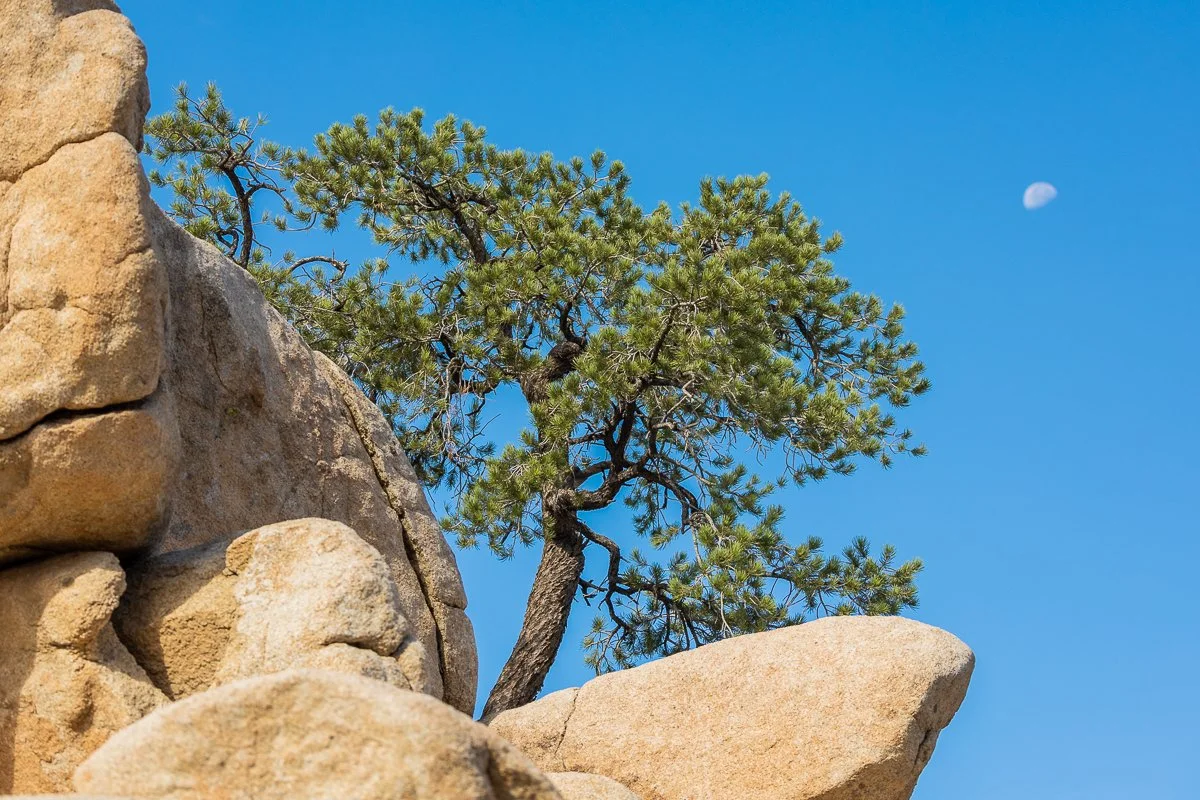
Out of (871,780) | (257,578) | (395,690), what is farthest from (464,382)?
(395,690)

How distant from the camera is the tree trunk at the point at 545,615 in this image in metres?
12.4

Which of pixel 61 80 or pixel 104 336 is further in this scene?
pixel 61 80

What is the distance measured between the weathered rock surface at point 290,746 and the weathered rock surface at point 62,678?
185 centimetres

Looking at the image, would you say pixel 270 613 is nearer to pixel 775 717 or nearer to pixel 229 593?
pixel 229 593

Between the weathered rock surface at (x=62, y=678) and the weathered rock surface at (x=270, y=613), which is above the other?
the weathered rock surface at (x=270, y=613)

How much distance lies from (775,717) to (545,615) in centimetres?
443

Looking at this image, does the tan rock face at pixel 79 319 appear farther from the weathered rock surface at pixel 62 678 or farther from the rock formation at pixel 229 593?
the weathered rock surface at pixel 62 678

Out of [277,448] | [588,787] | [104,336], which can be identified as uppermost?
[277,448]

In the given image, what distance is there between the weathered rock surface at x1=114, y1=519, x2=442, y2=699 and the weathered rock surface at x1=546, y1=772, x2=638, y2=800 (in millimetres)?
1871

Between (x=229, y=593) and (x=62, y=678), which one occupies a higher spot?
(x=229, y=593)

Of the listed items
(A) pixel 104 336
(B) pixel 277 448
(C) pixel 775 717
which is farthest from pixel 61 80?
(C) pixel 775 717

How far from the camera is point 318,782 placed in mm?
3979

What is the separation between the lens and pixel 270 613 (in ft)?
20.0

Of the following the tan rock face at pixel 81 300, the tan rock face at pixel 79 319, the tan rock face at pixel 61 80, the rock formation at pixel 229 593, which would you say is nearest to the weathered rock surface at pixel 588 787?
the rock formation at pixel 229 593
